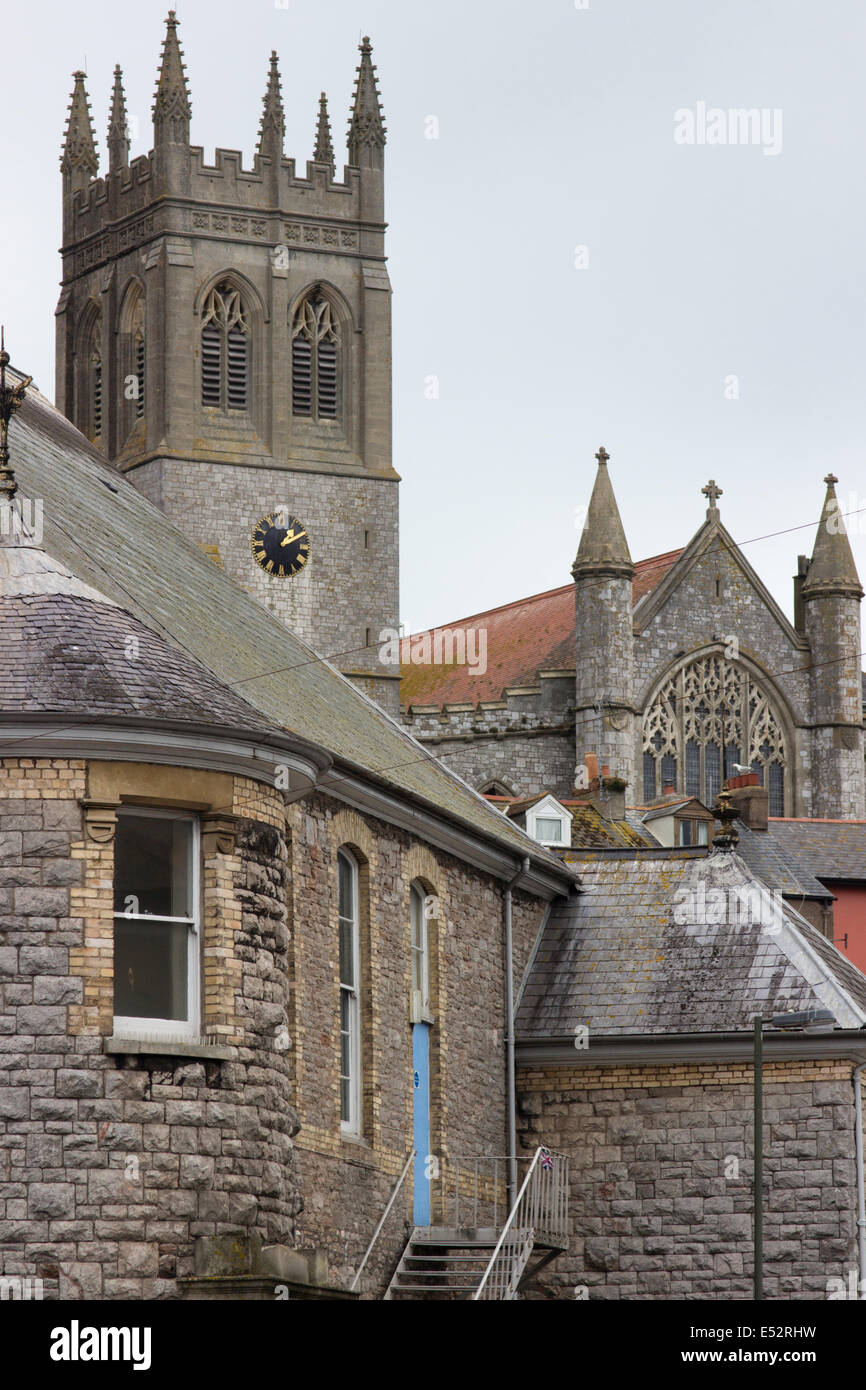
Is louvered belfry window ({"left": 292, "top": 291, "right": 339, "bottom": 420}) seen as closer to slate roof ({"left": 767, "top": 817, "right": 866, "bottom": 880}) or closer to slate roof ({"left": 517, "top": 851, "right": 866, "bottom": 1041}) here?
slate roof ({"left": 767, "top": 817, "right": 866, "bottom": 880})

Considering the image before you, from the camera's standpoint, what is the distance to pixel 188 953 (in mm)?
21453

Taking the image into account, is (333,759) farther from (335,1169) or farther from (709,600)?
(709,600)

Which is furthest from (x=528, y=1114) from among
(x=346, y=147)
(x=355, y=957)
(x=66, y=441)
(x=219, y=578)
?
(x=346, y=147)

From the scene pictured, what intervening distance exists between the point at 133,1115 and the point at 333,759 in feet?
17.6

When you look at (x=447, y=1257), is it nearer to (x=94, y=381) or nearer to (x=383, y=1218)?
(x=383, y=1218)

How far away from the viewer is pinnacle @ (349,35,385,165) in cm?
7112

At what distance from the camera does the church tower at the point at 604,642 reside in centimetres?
6300

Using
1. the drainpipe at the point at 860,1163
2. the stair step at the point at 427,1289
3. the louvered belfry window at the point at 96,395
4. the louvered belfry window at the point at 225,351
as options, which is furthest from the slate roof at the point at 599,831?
the louvered belfry window at the point at 96,395

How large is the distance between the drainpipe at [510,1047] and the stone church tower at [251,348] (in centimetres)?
3370

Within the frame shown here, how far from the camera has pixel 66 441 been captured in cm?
3145

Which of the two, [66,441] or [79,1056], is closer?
[79,1056]

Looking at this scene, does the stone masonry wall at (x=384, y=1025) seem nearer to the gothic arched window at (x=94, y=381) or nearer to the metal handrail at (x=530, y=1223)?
the metal handrail at (x=530, y=1223)

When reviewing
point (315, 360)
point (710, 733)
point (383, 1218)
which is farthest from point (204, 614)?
point (315, 360)

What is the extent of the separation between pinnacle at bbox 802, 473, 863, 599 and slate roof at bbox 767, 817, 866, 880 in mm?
14874
